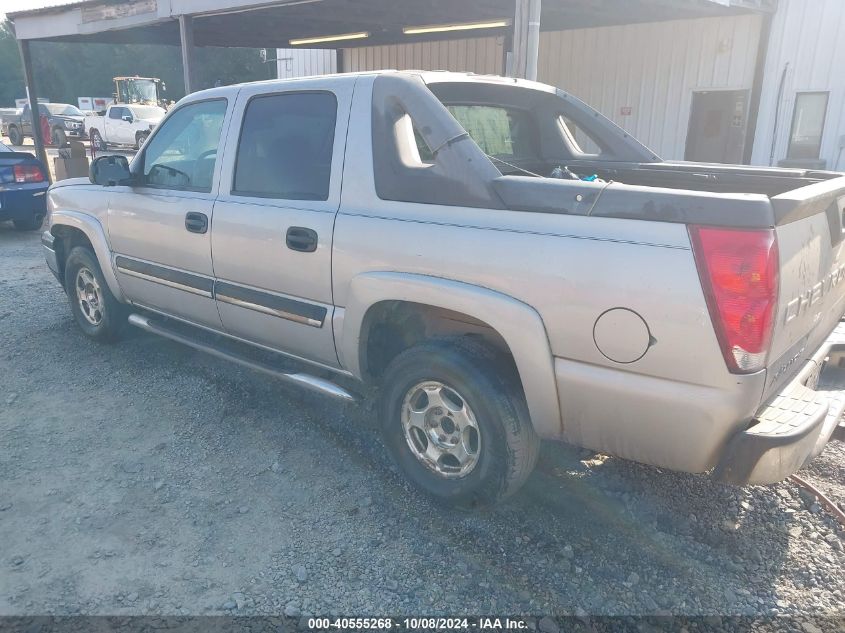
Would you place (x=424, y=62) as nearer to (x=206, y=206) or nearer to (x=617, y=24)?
(x=617, y=24)

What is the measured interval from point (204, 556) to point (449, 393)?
4.15ft

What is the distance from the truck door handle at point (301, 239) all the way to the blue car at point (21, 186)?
7.85 m

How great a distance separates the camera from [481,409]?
2902 mm

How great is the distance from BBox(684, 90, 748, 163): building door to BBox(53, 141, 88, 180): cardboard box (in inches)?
434

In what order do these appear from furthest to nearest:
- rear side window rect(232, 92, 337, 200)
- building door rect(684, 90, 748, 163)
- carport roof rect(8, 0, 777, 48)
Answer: building door rect(684, 90, 748, 163) < carport roof rect(8, 0, 777, 48) < rear side window rect(232, 92, 337, 200)

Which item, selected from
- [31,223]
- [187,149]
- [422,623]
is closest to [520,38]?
[187,149]

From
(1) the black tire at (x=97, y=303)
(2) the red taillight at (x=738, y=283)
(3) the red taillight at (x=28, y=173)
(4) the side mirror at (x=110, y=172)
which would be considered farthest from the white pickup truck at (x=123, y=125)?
(2) the red taillight at (x=738, y=283)

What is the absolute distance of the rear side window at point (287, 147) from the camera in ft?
11.4

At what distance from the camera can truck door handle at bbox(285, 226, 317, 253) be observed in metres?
3.38

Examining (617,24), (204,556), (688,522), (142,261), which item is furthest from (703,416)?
(617,24)

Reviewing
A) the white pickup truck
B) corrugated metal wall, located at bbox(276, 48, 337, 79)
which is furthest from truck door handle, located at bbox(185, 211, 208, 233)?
the white pickup truck

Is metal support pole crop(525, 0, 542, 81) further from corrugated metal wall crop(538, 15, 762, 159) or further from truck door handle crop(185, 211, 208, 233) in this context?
corrugated metal wall crop(538, 15, 762, 159)

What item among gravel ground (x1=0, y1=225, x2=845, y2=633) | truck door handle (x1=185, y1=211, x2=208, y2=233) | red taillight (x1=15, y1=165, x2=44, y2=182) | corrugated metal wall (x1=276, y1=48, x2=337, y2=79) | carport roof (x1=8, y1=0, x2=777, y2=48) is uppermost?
carport roof (x1=8, y1=0, x2=777, y2=48)

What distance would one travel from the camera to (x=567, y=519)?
3.12 metres
